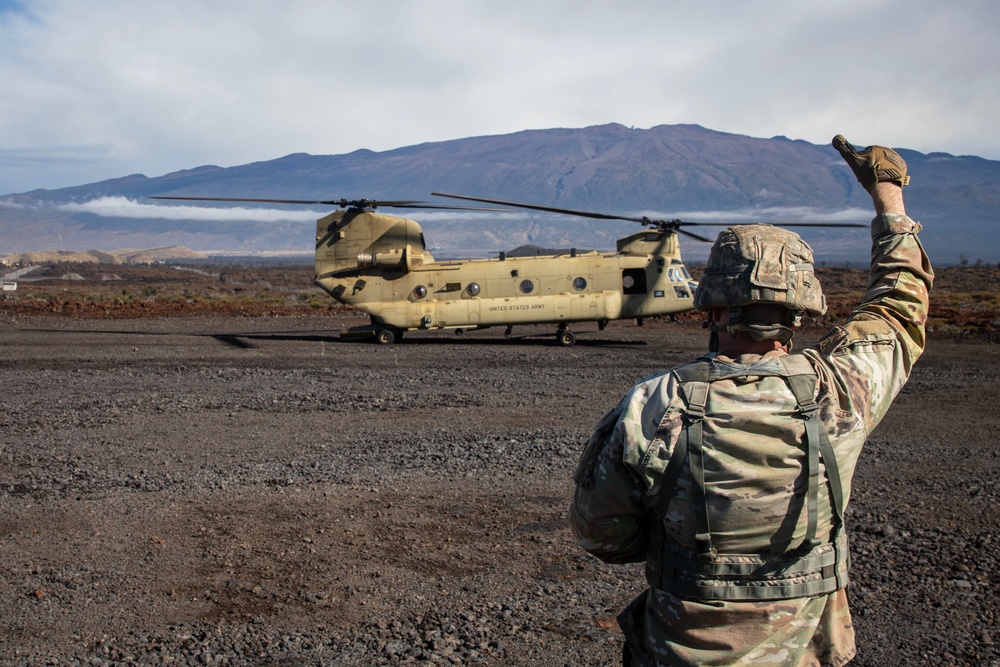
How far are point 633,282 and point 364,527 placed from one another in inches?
574

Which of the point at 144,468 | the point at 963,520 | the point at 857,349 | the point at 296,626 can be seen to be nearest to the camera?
the point at 857,349

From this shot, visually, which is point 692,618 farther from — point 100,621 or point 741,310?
point 100,621

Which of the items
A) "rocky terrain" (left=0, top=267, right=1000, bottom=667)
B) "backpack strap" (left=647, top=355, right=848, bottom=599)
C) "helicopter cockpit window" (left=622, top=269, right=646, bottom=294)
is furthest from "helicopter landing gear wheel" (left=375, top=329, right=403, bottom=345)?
"backpack strap" (left=647, top=355, right=848, bottom=599)

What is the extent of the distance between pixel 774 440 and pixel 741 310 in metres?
0.40

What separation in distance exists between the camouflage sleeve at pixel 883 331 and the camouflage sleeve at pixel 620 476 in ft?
1.95

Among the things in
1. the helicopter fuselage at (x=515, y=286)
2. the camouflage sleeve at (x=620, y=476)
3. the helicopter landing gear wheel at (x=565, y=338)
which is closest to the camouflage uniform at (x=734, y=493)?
the camouflage sleeve at (x=620, y=476)

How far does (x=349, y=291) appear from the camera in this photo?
2106 cm

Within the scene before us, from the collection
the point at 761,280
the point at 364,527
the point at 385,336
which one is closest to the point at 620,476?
the point at 761,280

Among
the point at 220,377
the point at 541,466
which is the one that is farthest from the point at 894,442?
the point at 220,377

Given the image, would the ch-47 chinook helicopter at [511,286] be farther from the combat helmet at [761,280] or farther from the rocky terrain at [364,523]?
the combat helmet at [761,280]

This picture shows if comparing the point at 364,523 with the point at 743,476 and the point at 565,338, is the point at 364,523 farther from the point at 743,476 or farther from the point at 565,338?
the point at 565,338

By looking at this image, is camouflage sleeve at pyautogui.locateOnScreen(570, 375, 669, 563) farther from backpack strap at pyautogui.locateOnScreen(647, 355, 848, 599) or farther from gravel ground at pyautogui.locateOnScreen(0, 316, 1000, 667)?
gravel ground at pyautogui.locateOnScreen(0, 316, 1000, 667)

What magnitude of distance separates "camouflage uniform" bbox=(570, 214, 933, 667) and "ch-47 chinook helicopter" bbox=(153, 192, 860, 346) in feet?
57.5

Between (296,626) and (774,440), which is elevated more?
(774,440)
